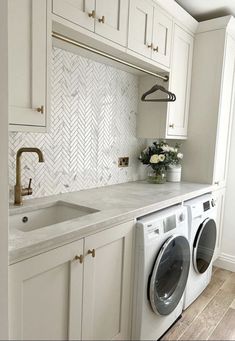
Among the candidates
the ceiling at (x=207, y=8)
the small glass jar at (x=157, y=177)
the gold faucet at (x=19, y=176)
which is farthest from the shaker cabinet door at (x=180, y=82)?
the gold faucet at (x=19, y=176)

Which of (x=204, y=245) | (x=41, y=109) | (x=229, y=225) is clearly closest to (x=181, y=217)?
(x=204, y=245)

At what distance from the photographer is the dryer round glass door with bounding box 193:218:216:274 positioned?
7.10 feet

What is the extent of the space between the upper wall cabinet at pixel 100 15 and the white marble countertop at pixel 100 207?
3.25ft

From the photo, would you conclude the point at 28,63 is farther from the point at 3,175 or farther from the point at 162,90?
the point at 162,90

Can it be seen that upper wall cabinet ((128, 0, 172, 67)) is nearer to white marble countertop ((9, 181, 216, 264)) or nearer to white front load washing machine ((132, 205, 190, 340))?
white marble countertop ((9, 181, 216, 264))

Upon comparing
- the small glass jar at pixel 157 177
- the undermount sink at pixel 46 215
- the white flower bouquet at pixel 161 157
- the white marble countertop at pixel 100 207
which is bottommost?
the undermount sink at pixel 46 215

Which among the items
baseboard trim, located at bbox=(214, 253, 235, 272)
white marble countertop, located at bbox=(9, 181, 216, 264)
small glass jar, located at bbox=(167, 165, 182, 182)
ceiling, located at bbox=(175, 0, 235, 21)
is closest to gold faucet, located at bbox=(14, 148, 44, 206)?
white marble countertop, located at bbox=(9, 181, 216, 264)

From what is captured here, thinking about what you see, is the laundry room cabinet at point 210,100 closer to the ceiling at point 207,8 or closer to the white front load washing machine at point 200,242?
the ceiling at point 207,8

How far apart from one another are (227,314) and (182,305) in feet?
1.29

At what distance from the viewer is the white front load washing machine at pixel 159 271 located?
5.20 feet

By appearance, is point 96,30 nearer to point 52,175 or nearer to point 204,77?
point 52,175

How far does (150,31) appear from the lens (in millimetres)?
1985

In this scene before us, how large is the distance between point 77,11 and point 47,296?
4.53 feet

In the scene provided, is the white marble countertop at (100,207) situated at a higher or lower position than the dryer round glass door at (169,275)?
higher
